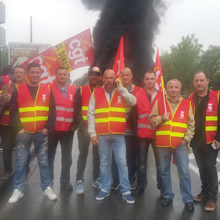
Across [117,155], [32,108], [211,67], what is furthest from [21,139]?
[211,67]

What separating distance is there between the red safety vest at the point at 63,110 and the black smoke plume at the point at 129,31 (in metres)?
16.0

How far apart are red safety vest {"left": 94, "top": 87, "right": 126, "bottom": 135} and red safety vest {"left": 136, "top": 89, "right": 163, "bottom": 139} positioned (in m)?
0.30

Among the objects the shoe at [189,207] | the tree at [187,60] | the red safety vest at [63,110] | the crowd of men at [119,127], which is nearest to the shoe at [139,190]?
the crowd of men at [119,127]

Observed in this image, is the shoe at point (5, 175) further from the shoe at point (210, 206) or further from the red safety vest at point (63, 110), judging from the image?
the shoe at point (210, 206)

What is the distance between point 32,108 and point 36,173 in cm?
192

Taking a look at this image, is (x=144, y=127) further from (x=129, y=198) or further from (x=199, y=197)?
(x=199, y=197)

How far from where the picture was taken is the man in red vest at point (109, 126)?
3.83 m

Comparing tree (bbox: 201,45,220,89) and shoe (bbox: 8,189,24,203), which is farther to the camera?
tree (bbox: 201,45,220,89)

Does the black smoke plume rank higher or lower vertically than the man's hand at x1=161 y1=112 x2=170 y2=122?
higher

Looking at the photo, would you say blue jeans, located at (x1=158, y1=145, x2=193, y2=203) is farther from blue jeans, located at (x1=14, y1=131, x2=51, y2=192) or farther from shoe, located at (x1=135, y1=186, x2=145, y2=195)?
blue jeans, located at (x1=14, y1=131, x2=51, y2=192)

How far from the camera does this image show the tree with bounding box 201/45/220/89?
3569 cm

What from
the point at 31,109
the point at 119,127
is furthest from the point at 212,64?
the point at 31,109

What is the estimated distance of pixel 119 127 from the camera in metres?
3.84

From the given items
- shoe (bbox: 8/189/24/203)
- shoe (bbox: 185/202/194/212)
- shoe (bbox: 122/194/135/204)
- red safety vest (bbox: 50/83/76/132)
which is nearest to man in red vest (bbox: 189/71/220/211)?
shoe (bbox: 185/202/194/212)
